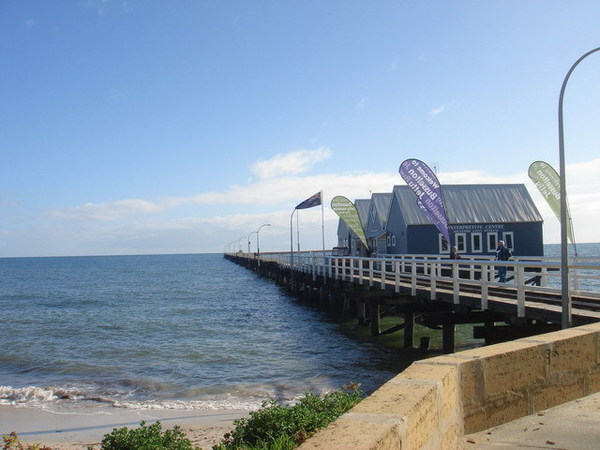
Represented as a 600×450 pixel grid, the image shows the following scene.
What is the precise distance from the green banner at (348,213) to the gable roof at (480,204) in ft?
21.1

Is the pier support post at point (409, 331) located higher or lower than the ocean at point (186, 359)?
higher

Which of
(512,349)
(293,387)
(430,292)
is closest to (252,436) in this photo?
(512,349)

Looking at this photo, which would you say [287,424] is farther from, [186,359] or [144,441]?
[186,359]

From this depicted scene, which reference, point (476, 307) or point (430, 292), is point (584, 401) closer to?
point (476, 307)

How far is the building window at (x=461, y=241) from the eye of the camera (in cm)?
3456

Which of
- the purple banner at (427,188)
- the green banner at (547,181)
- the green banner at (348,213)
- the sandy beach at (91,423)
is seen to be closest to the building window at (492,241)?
the green banner at (348,213)

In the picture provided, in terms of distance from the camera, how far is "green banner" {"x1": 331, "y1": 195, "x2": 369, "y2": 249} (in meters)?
28.6

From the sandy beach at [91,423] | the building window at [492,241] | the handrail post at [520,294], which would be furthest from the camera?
the building window at [492,241]

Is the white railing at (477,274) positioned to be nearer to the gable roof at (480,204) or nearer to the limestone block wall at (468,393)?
the limestone block wall at (468,393)

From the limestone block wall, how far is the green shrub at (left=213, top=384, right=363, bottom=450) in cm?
160

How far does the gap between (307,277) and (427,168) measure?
541 inches

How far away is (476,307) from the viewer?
11.5 m

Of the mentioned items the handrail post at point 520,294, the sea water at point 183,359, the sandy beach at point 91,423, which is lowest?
the sea water at point 183,359

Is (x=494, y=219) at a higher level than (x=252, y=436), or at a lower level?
higher
